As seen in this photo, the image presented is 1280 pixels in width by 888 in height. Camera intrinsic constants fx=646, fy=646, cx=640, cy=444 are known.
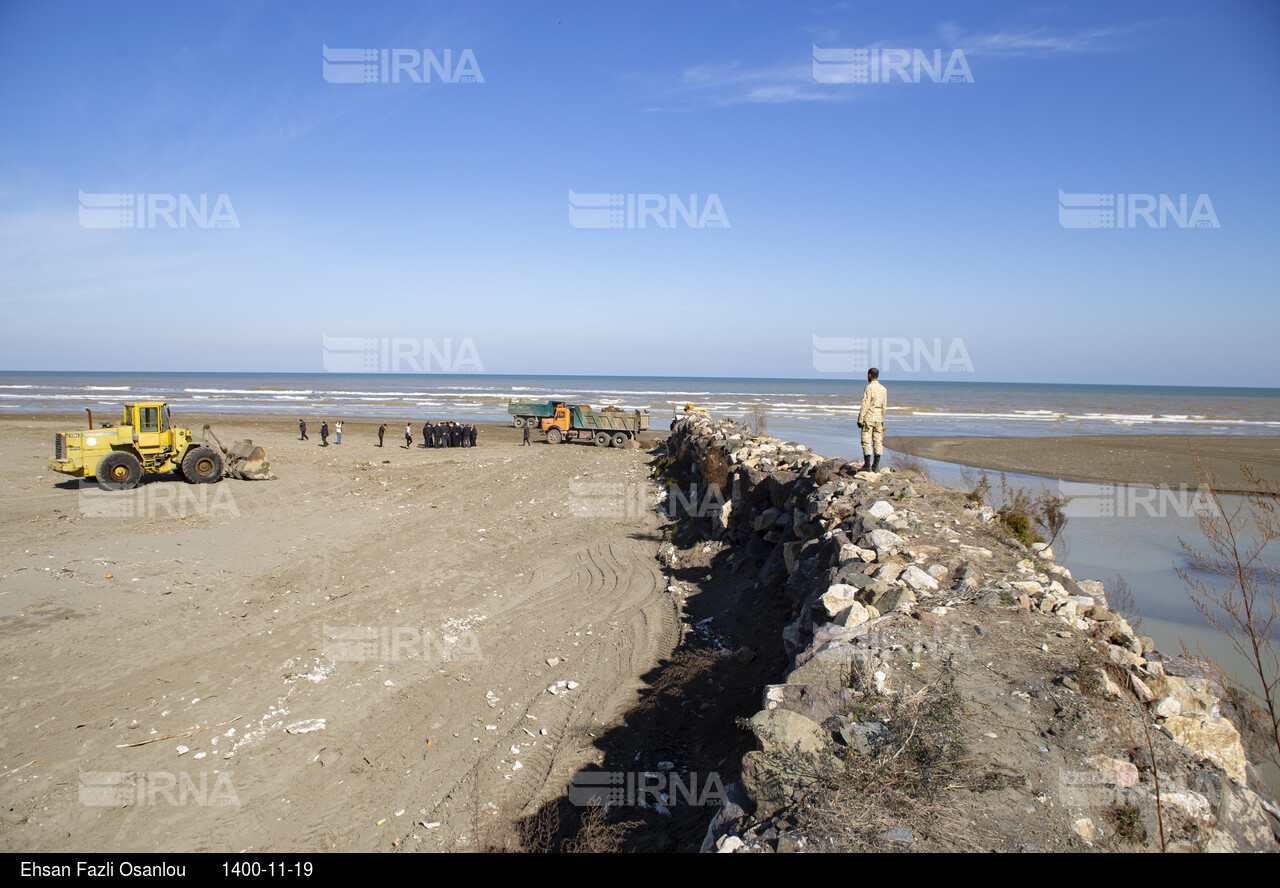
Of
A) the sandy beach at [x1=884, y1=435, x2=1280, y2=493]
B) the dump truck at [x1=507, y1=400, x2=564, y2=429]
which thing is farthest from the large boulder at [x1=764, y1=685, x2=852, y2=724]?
the dump truck at [x1=507, y1=400, x2=564, y2=429]

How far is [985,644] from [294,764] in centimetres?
540

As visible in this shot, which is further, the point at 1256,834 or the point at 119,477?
the point at 119,477

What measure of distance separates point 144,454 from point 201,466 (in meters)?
1.28

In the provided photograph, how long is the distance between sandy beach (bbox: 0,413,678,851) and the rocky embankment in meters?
2.24

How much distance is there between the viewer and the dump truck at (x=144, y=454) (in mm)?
15977

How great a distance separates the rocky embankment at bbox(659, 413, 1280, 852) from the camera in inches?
118

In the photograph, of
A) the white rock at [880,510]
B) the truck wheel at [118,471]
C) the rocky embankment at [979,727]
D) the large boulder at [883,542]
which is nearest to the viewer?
the rocky embankment at [979,727]

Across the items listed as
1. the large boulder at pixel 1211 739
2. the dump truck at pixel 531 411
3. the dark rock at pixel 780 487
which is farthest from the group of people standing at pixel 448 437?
the large boulder at pixel 1211 739

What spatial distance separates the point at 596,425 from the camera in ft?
90.6

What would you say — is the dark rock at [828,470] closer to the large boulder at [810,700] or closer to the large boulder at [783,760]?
the large boulder at [810,700]

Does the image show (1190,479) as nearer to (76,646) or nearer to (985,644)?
(985,644)

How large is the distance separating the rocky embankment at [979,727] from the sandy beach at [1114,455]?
55.4 ft

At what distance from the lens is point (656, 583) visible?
9.76m

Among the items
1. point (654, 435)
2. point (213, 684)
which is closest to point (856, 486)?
point (213, 684)
